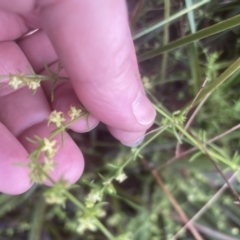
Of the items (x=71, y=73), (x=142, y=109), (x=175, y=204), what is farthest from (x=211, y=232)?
(x=71, y=73)

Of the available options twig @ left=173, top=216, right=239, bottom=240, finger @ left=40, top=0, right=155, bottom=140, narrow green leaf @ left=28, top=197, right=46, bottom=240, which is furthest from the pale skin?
twig @ left=173, top=216, right=239, bottom=240

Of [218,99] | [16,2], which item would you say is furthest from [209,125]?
[16,2]

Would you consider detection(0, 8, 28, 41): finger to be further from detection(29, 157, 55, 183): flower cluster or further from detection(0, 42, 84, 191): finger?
detection(29, 157, 55, 183): flower cluster

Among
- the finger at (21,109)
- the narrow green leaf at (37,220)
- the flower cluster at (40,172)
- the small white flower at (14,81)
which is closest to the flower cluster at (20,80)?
the small white flower at (14,81)

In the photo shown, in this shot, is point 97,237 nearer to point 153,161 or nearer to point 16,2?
point 153,161

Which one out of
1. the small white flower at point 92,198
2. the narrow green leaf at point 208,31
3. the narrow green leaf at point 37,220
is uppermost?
the narrow green leaf at point 208,31

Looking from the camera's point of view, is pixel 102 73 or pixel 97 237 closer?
pixel 102 73

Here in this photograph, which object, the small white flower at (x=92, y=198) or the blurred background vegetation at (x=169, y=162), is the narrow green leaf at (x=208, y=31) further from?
the small white flower at (x=92, y=198)
